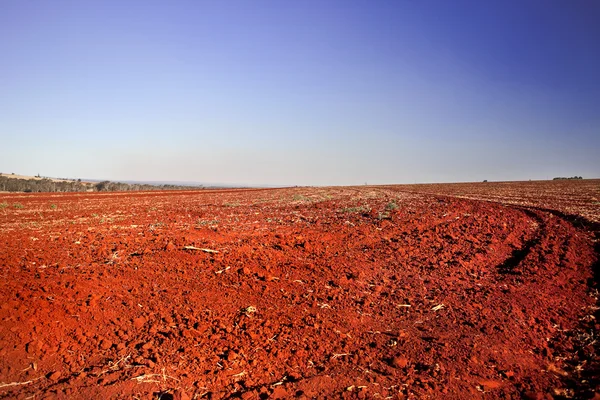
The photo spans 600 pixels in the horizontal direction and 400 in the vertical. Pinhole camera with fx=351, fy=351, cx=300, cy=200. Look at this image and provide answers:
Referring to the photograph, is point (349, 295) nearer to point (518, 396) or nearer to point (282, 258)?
point (282, 258)

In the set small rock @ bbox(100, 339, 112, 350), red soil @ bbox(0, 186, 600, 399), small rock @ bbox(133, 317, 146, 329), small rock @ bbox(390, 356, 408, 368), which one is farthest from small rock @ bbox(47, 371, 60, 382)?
small rock @ bbox(390, 356, 408, 368)

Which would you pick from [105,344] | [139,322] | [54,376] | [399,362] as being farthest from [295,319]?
[54,376]

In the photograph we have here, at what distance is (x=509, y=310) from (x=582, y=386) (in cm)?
169

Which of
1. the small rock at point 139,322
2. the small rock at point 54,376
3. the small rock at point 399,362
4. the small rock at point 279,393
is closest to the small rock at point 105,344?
the small rock at point 139,322

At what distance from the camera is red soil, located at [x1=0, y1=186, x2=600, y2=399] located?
3.35 meters

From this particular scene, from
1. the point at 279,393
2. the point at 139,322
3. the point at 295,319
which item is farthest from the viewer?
the point at 295,319

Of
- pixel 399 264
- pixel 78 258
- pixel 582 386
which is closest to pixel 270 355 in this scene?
pixel 582 386

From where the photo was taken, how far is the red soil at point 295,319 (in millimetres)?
3350

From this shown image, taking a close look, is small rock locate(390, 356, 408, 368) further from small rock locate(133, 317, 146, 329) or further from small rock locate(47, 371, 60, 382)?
small rock locate(47, 371, 60, 382)

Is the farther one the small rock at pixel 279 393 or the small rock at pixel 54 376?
the small rock at pixel 54 376

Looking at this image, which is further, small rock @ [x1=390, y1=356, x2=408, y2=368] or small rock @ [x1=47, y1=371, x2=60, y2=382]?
small rock @ [x1=390, y1=356, x2=408, y2=368]

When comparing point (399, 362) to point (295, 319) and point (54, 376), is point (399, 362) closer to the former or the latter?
point (295, 319)

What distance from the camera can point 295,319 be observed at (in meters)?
4.59

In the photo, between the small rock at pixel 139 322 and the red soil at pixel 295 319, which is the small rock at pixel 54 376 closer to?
the red soil at pixel 295 319
